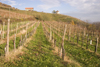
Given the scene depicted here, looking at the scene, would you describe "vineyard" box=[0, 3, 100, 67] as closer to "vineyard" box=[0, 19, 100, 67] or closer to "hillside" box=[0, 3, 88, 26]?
"vineyard" box=[0, 19, 100, 67]

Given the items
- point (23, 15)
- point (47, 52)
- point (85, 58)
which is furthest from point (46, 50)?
point (23, 15)

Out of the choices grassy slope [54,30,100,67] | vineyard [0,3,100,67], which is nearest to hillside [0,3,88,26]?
vineyard [0,3,100,67]

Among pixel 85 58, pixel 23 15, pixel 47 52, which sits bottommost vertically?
pixel 85 58

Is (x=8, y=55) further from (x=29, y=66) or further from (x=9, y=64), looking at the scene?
(x=29, y=66)

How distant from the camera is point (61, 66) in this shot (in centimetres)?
595

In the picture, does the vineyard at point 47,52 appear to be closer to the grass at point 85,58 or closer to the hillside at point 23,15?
the grass at point 85,58

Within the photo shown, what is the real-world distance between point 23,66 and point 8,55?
5.82 ft

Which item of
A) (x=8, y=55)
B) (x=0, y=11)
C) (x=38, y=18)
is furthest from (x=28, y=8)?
(x=8, y=55)

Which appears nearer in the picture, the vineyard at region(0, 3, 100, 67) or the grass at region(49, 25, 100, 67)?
the vineyard at region(0, 3, 100, 67)

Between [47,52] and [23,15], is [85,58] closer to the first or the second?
[47,52]

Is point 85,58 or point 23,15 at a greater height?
point 23,15

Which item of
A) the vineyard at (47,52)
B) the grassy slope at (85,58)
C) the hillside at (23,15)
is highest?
the hillside at (23,15)

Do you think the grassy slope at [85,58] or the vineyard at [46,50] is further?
the grassy slope at [85,58]

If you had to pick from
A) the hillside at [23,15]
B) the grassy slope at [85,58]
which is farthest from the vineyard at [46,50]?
the hillside at [23,15]
